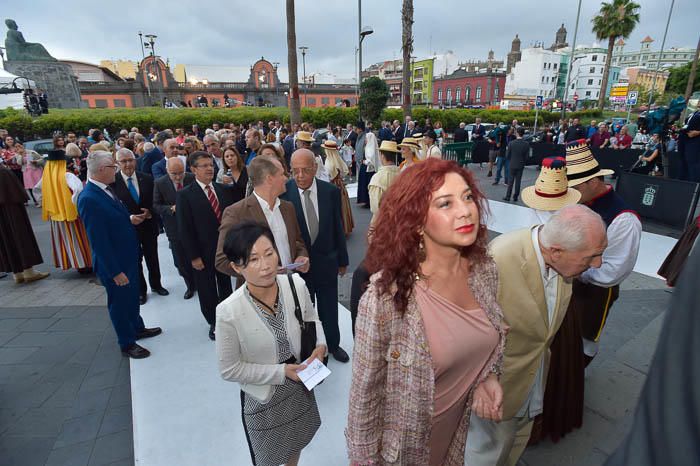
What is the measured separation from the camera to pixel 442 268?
1.53 metres

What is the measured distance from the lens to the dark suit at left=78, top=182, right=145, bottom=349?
3.27m

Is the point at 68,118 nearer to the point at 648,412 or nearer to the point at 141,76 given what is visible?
the point at 648,412

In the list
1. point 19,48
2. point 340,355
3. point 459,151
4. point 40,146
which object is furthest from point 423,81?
point 340,355

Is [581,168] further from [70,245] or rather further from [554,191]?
[70,245]

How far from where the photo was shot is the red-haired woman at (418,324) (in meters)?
1.42

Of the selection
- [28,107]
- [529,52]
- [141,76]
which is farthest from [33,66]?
[529,52]

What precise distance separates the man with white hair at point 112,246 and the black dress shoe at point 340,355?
1.91 meters

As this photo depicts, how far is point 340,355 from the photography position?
359 centimetres

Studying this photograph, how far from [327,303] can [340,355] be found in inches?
22.7

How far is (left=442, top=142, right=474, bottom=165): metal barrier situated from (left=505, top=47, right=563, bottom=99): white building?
63.3 m

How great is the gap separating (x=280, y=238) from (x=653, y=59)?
136 metres

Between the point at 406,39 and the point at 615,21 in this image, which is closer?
the point at 406,39

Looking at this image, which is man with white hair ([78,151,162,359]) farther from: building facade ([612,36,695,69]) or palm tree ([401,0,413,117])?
building facade ([612,36,695,69])

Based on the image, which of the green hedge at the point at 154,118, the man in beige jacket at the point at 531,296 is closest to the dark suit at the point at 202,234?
the man in beige jacket at the point at 531,296
